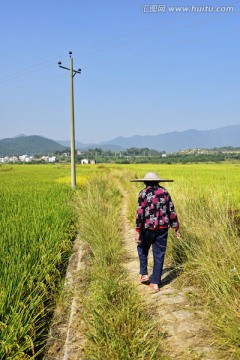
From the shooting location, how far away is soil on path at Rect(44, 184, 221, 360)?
314 centimetres

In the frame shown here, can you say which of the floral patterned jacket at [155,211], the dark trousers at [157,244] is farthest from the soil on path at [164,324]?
the floral patterned jacket at [155,211]

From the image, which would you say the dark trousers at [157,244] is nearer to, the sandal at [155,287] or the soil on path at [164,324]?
the sandal at [155,287]

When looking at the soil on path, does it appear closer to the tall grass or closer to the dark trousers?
the tall grass

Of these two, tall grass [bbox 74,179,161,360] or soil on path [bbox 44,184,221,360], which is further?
soil on path [bbox 44,184,221,360]

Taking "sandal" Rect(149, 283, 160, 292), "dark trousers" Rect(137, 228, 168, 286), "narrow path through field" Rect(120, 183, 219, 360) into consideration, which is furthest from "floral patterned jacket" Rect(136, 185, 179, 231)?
"narrow path through field" Rect(120, 183, 219, 360)

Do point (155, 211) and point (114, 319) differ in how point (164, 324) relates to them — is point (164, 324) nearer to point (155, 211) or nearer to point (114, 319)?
point (114, 319)

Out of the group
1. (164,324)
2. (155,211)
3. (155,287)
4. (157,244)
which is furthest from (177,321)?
(155,211)

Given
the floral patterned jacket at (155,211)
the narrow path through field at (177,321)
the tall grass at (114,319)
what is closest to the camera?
the tall grass at (114,319)

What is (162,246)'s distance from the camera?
4.63 m

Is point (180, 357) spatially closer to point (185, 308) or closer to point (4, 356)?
point (185, 308)

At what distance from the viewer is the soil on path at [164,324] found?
10.3 ft

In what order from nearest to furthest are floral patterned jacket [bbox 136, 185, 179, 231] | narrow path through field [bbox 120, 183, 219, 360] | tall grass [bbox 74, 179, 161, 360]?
tall grass [bbox 74, 179, 161, 360] → narrow path through field [bbox 120, 183, 219, 360] → floral patterned jacket [bbox 136, 185, 179, 231]

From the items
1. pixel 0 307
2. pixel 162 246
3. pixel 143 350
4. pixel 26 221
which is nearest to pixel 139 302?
pixel 162 246

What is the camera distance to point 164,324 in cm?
363
